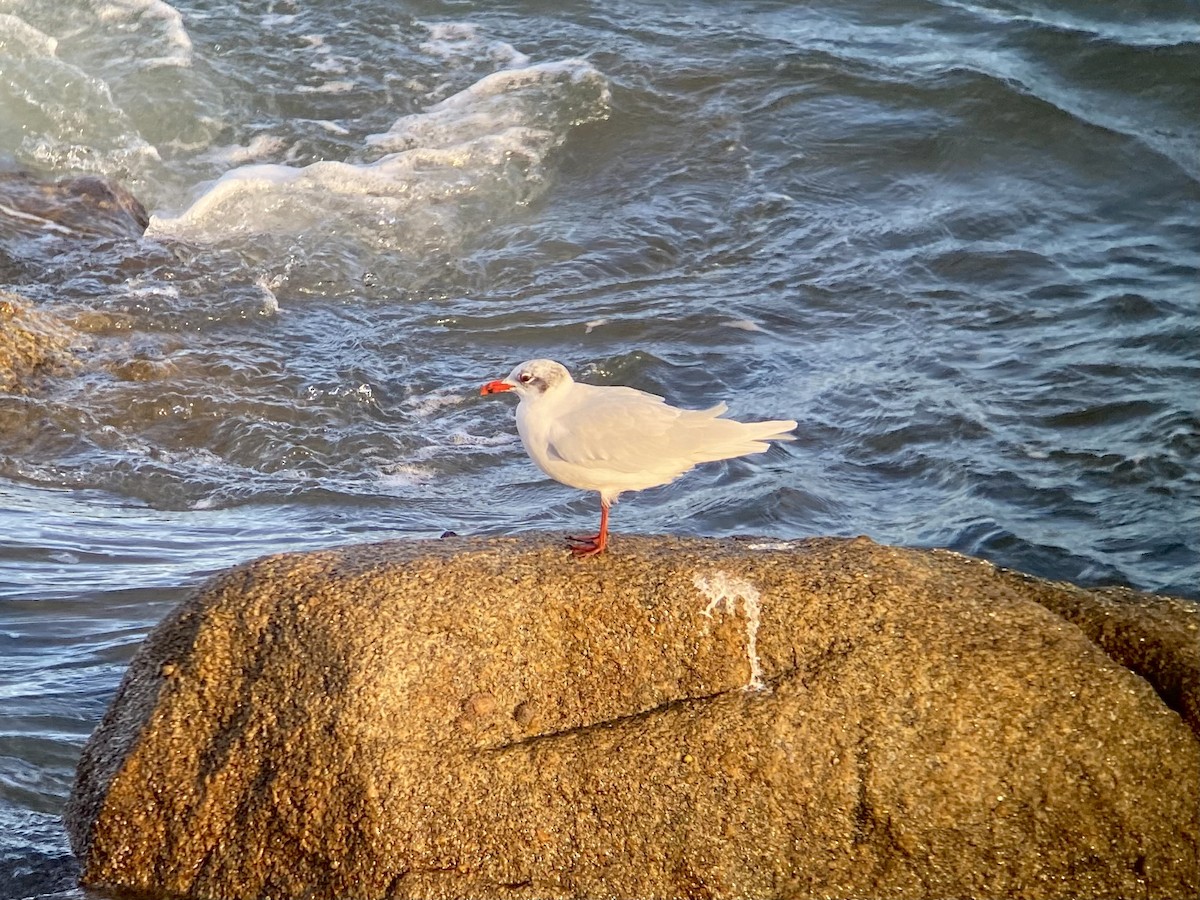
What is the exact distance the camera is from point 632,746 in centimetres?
367

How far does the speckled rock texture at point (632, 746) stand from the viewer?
3525 mm

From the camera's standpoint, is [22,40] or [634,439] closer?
[634,439]

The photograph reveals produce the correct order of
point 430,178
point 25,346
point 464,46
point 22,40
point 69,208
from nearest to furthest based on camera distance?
point 25,346 < point 69,208 < point 430,178 < point 22,40 < point 464,46

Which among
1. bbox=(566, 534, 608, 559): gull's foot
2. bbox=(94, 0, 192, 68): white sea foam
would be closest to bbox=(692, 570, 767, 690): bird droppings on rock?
bbox=(566, 534, 608, 559): gull's foot

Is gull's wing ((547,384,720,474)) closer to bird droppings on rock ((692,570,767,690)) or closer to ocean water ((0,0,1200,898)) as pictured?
ocean water ((0,0,1200,898))

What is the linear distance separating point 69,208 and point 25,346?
2606 millimetres

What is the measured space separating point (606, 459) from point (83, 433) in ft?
13.2

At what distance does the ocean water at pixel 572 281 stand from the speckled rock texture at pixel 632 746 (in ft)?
1.68

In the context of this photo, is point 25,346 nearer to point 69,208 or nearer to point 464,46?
point 69,208

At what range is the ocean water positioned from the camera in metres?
6.69

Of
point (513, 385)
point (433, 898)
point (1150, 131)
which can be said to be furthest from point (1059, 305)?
point (433, 898)

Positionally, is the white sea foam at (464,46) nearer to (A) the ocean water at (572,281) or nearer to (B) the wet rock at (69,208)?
(A) the ocean water at (572,281)

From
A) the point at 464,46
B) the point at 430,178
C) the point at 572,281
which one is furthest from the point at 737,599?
the point at 464,46

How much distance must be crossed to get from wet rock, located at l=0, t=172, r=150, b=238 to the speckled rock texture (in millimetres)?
6601
